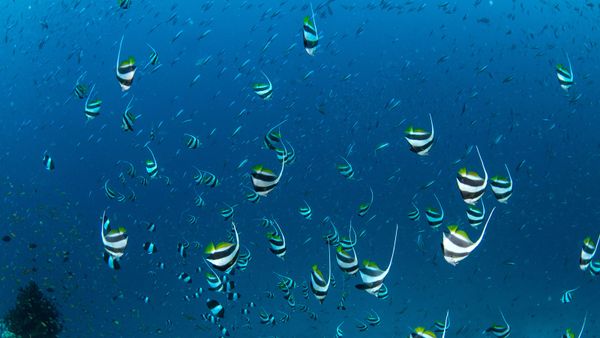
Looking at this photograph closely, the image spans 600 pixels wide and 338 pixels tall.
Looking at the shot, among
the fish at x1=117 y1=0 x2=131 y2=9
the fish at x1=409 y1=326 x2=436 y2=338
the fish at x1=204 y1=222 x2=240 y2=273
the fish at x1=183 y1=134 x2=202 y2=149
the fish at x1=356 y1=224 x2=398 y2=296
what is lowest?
the fish at x1=183 y1=134 x2=202 y2=149

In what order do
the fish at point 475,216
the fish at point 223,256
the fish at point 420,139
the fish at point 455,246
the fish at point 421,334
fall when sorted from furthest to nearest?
the fish at point 475,216
the fish at point 420,139
the fish at point 421,334
the fish at point 223,256
the fish at point 455,246

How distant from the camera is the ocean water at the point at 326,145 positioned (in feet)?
88.0

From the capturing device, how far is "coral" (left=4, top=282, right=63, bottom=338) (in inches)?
444

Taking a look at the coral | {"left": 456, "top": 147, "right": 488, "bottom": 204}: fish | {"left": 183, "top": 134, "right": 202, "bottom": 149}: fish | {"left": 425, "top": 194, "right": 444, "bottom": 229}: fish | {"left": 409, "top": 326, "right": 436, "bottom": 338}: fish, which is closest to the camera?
{"left": 456, "top": 147, "right": 488, "bottom": 204}: fish

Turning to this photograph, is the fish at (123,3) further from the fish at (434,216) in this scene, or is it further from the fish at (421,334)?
the fish at (421,334)

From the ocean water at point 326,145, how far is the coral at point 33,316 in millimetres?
11711

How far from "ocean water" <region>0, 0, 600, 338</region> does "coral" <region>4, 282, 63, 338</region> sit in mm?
11711

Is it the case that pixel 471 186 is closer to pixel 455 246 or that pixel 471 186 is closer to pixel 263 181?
→ pixel 455 246

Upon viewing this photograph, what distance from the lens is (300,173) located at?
43.6m

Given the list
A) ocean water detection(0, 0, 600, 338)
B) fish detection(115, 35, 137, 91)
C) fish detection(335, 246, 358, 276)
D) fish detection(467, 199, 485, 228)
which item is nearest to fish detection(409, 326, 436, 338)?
fish detection(335, 246, 358, 276)

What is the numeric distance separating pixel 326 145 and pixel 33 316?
30.7 metres

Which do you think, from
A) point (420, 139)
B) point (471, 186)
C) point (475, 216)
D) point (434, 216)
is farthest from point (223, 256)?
point (434, 216)

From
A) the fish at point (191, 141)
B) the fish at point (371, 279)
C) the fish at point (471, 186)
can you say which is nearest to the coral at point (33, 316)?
the fish at point (191, 141)

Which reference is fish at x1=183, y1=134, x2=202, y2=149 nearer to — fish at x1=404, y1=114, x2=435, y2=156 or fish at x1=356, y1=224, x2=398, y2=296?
fish at x1=404, y1=114, x2=435, y2=156
